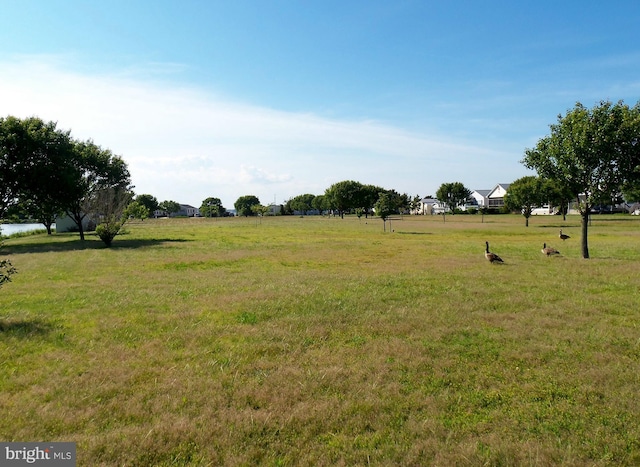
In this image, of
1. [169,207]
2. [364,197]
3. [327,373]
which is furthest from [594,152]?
[169,207]

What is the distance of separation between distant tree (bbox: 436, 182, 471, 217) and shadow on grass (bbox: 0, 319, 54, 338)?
454ft

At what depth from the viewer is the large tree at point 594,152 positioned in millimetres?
19078

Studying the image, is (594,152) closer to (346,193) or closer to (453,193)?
(346,193)

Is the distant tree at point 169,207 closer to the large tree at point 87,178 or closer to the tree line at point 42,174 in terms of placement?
the large tree at point 87,178

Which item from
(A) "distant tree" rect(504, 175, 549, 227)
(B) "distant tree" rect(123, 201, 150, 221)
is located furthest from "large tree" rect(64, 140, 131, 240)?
(A) "distant tree" rect(504, 175, 549, 227)

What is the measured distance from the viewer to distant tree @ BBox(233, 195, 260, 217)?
174 metres

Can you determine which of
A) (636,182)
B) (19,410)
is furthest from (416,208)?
(19,410)

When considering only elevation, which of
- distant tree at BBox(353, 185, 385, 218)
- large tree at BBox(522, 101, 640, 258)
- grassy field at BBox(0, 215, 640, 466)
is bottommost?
grassy field at BBox(0, 215, 640, 466)

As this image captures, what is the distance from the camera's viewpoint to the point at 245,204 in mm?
180125

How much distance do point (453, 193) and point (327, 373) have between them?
461ft

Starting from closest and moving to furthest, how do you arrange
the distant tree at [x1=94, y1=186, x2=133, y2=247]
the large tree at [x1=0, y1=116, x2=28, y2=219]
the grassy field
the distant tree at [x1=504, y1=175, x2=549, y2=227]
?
the grassy field → the large tree at [x1=0, y1=116, x2=28, y2=219] → the distant tree at [x1=94, y1=186, x2=133, y2=247] → the distant tree at [x1=504, y1=175, x2=549, y2=227]

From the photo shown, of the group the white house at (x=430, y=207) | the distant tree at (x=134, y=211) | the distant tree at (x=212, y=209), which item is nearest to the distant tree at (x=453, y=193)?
the white house at (x=430, y=207)

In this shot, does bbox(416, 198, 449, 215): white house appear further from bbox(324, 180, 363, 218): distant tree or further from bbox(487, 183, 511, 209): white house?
bbox(324, 180, 363, 218): distant tree

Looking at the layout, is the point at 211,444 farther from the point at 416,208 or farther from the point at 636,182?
the point at 416,208
